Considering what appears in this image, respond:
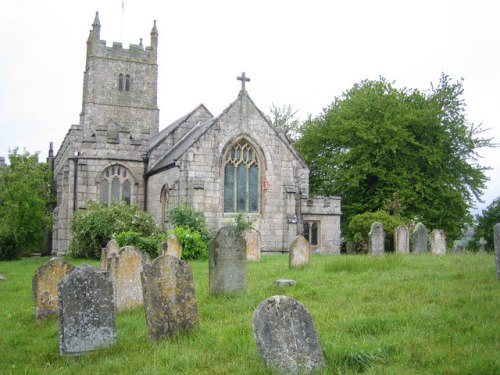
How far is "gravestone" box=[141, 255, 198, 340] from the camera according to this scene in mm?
7422

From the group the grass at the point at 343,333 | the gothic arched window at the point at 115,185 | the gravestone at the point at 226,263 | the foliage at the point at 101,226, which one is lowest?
the grass at the point at 343,333

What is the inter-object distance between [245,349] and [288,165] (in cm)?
1879

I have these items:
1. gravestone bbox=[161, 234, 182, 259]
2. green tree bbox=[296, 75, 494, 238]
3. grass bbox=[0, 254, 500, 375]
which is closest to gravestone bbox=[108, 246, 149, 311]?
grass bbox=[0, 254, 500, 375]

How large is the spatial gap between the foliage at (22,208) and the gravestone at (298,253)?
55.4ft

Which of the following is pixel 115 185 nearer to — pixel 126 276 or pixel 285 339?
pixel 126 276

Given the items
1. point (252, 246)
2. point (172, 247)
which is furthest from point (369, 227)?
point (172, 247)

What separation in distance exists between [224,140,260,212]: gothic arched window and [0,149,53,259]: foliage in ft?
32.1

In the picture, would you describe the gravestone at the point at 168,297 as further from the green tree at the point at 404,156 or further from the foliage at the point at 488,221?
the foliage at the point at 488,221

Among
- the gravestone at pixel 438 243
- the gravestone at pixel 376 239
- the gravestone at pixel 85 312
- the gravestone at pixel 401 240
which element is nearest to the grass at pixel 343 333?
the gravestone at pixel 85 312

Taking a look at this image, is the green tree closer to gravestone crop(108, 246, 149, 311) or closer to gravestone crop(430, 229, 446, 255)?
gravestone crop(430, 229, 446, 255)

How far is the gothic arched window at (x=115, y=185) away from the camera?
84.9 feet

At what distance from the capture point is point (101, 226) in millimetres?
21938

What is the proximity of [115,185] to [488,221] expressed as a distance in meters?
34.1

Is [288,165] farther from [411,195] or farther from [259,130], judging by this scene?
[411,195]
